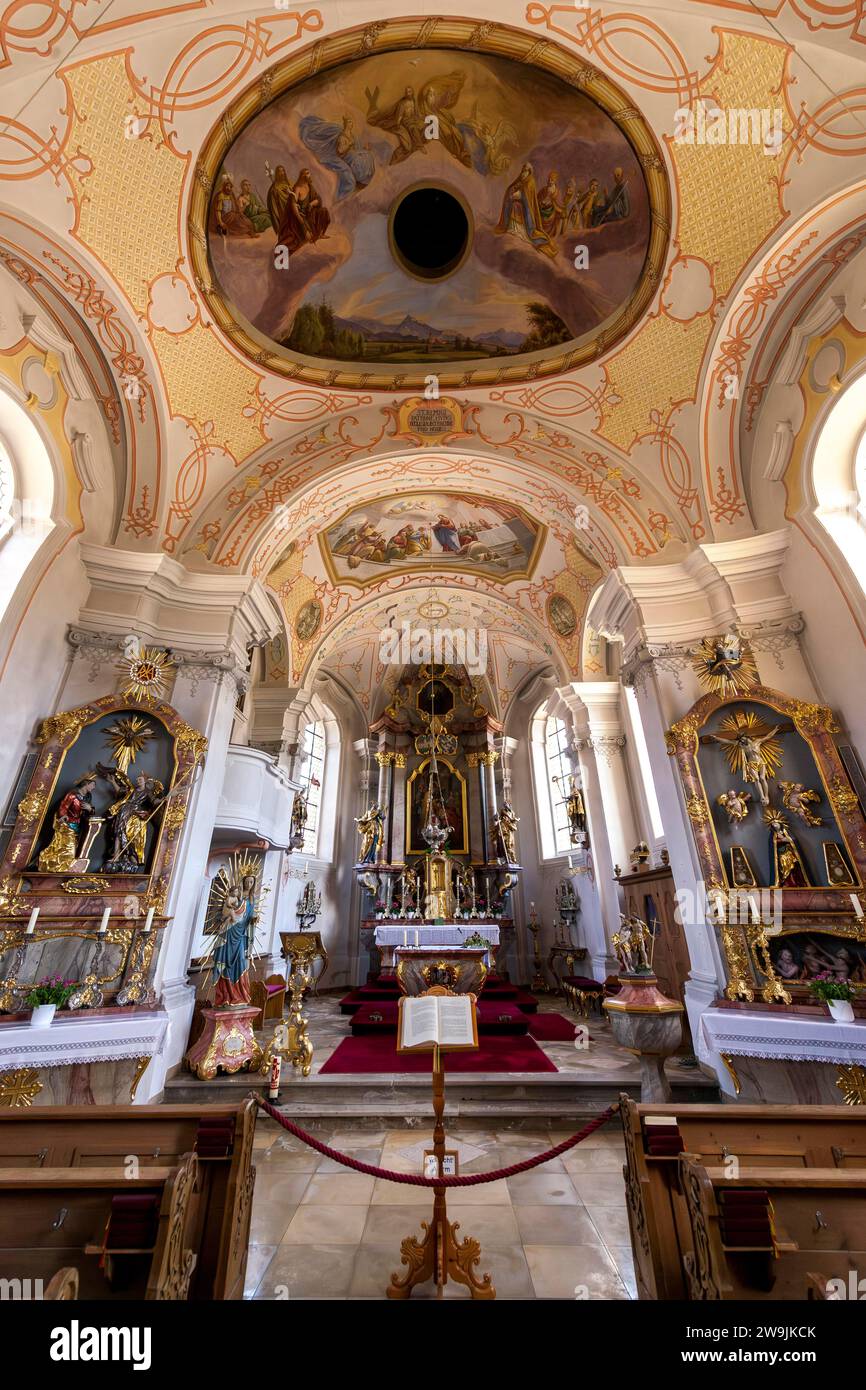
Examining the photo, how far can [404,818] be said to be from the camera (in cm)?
1481

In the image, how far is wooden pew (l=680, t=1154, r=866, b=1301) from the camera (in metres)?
2.07

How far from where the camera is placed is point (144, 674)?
22.0 feet

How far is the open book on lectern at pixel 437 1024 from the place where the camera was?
291 cm

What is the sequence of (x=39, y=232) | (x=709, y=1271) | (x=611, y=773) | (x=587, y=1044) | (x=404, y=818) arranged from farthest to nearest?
1. (x=404, y=818)
2. (x=611, y=773)
3. (x=587, y=1044)
4. (x=39, y=232)
5. (x=709, y=1271)

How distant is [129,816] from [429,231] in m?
8.25

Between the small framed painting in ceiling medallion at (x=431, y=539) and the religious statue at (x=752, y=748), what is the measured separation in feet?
19.3

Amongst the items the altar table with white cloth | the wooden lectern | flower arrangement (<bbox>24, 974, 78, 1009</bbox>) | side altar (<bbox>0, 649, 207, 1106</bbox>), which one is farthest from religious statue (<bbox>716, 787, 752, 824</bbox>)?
flower arrangement (<bbox>24, 974, 78, 1009</bbox>)

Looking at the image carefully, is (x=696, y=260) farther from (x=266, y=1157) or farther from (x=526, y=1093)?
(x=266, y=1157)

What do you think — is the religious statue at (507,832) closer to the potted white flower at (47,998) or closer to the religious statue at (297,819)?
the religious statue at (297,819)

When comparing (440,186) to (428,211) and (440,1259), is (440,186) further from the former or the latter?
(440,1259)

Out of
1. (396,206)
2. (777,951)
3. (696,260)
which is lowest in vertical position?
(777,951)

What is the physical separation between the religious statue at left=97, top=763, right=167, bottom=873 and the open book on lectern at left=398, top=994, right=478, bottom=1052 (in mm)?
4060
